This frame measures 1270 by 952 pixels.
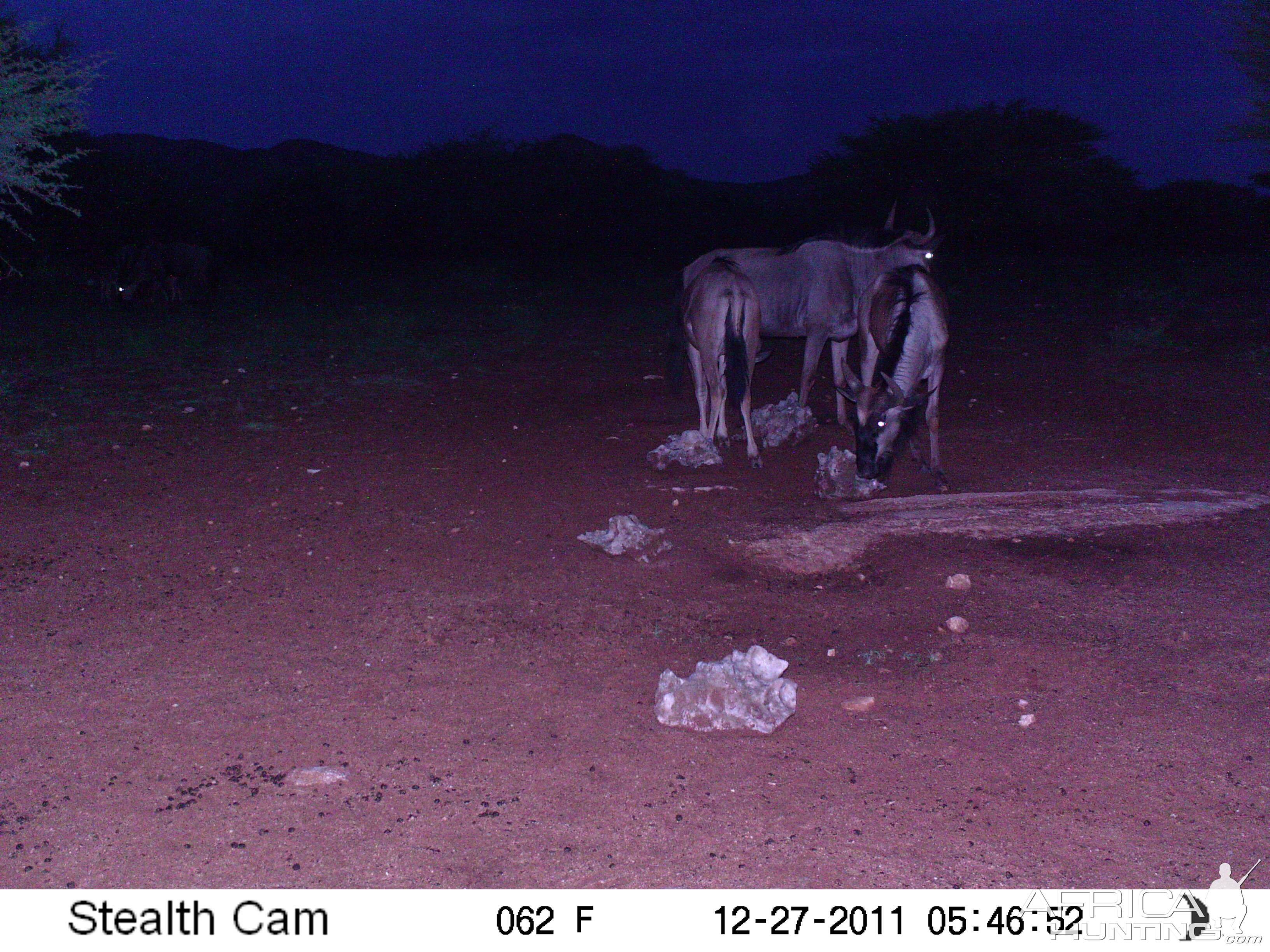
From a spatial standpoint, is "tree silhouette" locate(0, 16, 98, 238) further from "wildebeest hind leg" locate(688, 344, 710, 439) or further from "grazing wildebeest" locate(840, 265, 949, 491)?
"grazing wildebeest" locate(840, 265, 949, 491)

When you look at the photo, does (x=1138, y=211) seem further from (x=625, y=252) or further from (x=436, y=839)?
(x=436, y=839)

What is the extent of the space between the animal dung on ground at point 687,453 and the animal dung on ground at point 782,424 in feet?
2.95

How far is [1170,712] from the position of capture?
3.89 metres

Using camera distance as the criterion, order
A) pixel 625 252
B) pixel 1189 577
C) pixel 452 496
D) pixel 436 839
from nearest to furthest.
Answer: pixel 436 839 → pixel 1189 577 → pixel 452 496 → pixel 625 252

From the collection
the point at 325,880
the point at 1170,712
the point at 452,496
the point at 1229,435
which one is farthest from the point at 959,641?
the point at 1229,435

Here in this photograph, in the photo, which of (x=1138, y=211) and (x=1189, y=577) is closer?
(x=1189, y=577)

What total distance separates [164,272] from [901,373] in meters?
16.3

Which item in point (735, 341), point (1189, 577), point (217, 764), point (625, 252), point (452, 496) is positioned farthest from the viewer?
point (625, 252)

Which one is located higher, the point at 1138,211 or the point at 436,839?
the point at 1138,211

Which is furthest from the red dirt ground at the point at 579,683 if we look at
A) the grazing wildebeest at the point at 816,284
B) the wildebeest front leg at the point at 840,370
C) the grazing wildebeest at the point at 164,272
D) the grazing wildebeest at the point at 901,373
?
the grazing wildebeest at the point at 164,272

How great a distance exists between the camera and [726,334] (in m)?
7.99

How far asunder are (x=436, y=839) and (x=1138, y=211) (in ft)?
86.6

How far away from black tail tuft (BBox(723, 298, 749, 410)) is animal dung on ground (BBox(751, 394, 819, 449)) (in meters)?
0.56

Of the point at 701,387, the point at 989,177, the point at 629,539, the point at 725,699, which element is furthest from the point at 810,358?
the point at 989,177
